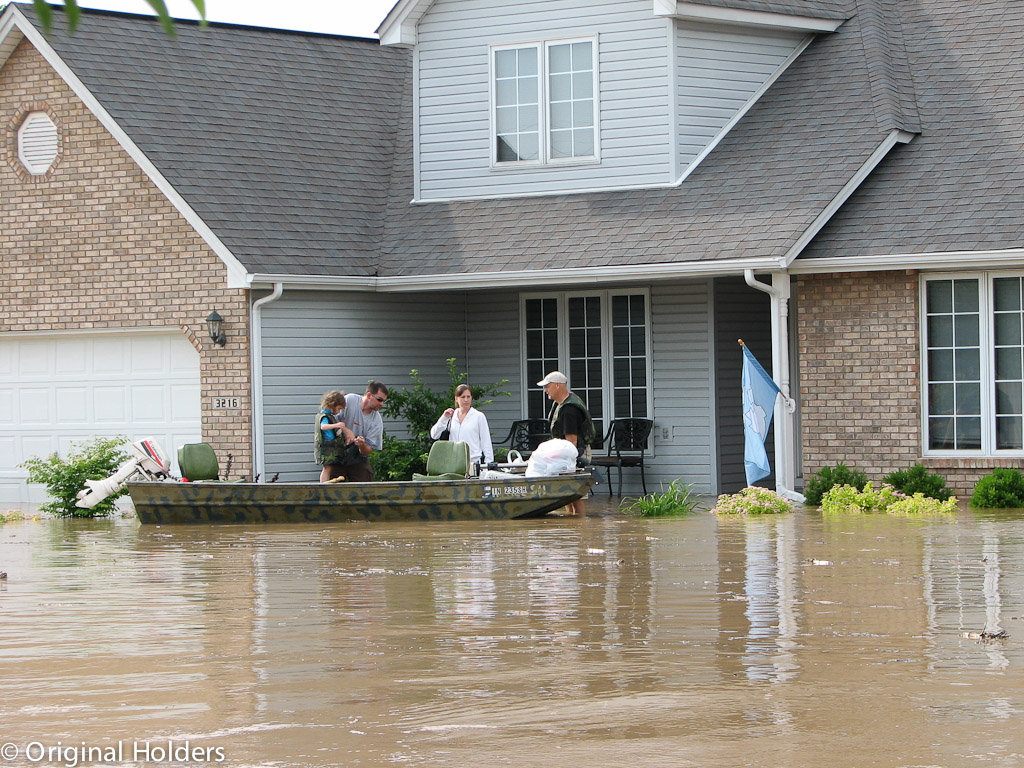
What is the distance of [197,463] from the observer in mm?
16719

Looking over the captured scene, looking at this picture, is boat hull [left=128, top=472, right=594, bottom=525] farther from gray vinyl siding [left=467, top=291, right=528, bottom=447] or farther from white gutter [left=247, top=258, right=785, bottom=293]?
gray vinyl siding [left=467, top=291, right=528, bottom=447]

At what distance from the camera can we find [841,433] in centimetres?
1753

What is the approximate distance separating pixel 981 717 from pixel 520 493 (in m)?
9.15

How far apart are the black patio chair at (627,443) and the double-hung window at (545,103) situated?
3.38 meters

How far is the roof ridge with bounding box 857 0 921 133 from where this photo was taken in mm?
18375

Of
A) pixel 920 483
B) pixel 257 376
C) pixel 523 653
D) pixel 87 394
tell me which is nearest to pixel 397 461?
pixel 257 376

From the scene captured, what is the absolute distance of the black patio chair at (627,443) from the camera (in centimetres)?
1933

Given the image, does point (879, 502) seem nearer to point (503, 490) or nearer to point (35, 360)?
point (503, 490)

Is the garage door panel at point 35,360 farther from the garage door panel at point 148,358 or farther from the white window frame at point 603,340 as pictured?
the white window frame at point 603,340

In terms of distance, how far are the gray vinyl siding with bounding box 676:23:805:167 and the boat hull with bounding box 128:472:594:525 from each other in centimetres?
549

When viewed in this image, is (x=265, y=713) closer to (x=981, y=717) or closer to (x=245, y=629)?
(x=245, y=629)

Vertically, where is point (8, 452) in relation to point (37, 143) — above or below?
below

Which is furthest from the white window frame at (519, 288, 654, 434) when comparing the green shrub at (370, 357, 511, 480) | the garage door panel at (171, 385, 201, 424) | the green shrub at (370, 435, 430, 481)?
the garage door panel at (171, 385, 201, 424)

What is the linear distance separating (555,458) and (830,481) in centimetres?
340
